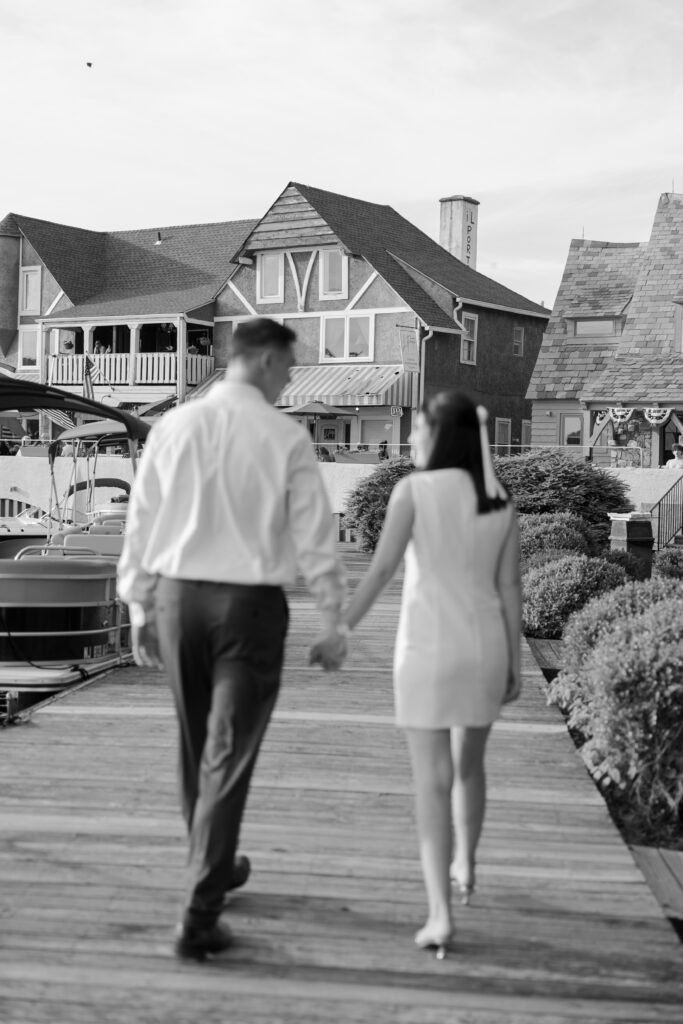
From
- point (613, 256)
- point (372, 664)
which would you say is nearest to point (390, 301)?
point (613, 256)

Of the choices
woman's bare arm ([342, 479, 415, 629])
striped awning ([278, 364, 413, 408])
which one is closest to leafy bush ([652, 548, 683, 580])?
woman's bare arm ([342, 479, 415, 629])

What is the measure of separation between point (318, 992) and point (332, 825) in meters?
1.92

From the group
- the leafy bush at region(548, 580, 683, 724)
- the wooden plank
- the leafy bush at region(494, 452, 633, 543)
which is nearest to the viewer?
the wooden plank

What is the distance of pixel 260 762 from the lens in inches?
290

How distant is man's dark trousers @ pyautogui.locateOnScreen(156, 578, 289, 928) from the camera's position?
4.26 metres

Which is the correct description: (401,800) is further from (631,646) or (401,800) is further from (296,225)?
(296,225)

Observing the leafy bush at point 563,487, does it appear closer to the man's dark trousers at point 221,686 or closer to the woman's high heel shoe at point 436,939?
the woman's high heel shoe at point 436,939

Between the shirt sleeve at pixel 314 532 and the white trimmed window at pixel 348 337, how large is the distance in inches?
1548

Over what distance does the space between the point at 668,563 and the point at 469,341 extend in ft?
85.0

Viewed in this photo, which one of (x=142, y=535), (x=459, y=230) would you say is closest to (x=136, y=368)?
(x=459, y=230)

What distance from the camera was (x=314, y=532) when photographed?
4.40 metres

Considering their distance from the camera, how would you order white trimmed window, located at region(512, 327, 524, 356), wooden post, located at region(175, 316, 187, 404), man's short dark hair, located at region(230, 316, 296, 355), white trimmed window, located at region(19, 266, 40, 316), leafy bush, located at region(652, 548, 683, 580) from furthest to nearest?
white trimmed window, located at region(19, 266, 40, 316) < white trimmed window, located at region(512, 327, 524, 356) < wooden post, located at region(175, 316, 187, 404) < leafy bush, located at region(652, 548, 683, 580) < man's short dark hair, located at region(230, 316, 296, 355)

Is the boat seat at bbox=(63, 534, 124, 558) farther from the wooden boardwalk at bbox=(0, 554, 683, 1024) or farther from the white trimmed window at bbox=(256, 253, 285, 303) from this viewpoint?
the white trimmed window at bbox=(256, 253, 285, 303)

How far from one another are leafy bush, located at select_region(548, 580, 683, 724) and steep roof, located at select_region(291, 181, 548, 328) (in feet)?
108
